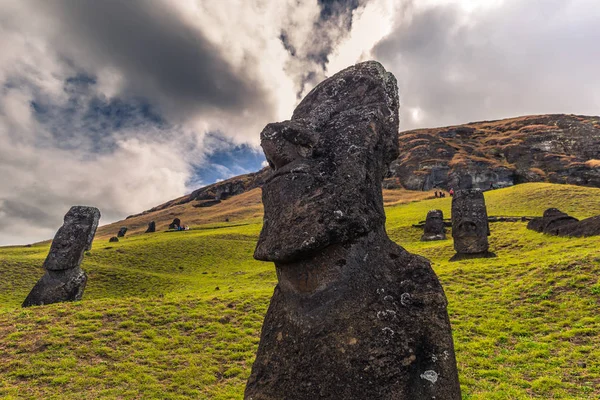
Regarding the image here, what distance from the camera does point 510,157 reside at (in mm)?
116625

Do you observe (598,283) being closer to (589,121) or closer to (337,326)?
(337,326)

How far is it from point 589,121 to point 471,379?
166 m

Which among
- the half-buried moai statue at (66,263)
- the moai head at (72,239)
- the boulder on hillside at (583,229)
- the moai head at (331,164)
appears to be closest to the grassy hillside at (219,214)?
the boulder on hillside at (583,229)

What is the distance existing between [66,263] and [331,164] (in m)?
19.2

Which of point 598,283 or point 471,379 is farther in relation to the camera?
point 598,283

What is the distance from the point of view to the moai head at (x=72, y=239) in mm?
18328

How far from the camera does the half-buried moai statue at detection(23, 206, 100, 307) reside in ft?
57.9

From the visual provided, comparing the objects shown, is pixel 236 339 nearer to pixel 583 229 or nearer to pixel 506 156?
pixel 583 229

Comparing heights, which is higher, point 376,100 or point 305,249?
point 376,100

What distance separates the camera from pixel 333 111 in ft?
15.5

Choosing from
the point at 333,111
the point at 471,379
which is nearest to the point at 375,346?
the point at 333,111

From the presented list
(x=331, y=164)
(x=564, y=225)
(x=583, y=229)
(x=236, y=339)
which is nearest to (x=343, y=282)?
(x=331, y=164)

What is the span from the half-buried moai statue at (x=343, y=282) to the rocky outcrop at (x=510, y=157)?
329ft

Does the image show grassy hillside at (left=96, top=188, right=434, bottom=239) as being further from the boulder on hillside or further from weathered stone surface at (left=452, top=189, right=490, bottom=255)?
the boulder on hillside
